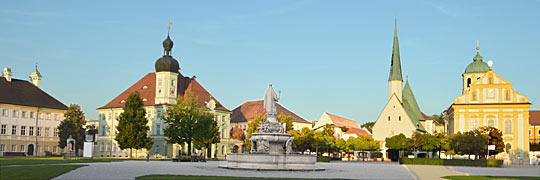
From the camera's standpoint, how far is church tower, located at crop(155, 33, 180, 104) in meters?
88.4

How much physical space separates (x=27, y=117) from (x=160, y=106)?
19.6m

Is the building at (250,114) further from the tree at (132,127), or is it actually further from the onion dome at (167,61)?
the tree at (132,127)

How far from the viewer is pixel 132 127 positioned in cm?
6944

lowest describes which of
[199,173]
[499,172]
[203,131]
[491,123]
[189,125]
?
[499,172]

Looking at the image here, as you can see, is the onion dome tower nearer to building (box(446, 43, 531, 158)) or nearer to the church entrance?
the church entrance

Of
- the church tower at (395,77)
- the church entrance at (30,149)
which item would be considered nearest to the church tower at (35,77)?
the church entrance at (30,149)

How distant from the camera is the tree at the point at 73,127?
286 feet

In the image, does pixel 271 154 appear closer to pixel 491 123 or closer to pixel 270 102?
pixel 270 102

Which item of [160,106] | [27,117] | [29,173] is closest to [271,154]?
[29,173]

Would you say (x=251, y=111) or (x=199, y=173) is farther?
(x=251, y=111)

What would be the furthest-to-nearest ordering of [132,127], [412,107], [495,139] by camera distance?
[412,107], [495,139], [132,127]

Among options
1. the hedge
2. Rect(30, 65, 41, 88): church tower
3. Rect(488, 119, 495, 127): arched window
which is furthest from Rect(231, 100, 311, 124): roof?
the hedge

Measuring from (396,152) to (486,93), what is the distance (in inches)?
743

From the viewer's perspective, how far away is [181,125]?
66875 millimetres
